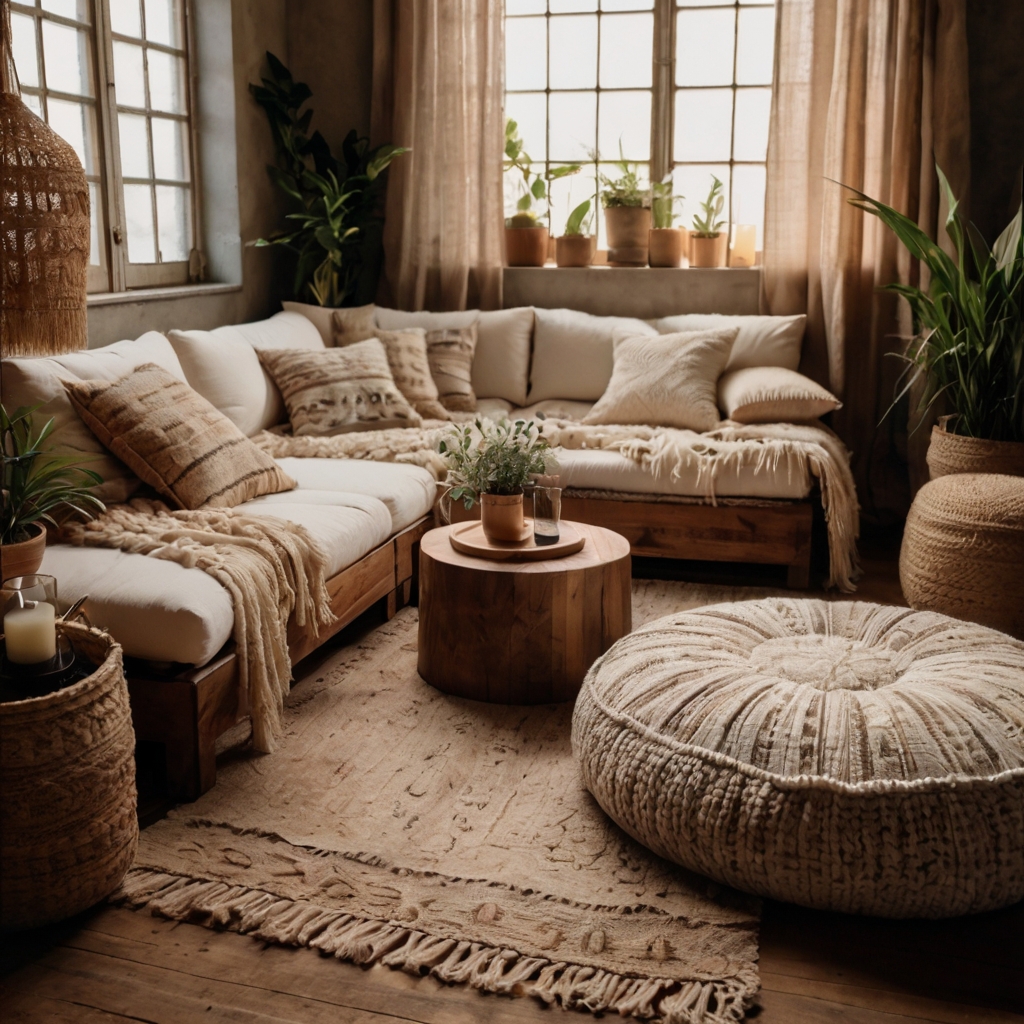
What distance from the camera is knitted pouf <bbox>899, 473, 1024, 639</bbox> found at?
299 centimetres

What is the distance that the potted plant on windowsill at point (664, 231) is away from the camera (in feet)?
15.3

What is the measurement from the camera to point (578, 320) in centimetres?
451

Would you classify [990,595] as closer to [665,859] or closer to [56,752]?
[665,859]

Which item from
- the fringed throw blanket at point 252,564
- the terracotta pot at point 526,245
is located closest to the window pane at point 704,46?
the terracotta pot at point 526,245

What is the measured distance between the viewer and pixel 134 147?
13.0 feet

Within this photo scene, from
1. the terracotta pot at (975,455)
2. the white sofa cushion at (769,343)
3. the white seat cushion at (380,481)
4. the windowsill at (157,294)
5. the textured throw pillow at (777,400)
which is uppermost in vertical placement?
the windowsill at (157,294)

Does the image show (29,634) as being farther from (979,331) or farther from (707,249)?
(707,249)

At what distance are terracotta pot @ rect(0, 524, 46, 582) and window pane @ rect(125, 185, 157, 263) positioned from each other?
6.67 ft

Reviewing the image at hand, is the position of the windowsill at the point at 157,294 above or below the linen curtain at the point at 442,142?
below

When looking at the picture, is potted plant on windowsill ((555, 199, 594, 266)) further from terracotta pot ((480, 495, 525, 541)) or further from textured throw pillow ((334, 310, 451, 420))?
terracotta pot ((480, 495, 525, 541))

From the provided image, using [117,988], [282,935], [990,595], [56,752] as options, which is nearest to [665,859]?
[282,935]

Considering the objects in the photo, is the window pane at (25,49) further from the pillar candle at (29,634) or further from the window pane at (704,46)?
the window pane at (704,46)

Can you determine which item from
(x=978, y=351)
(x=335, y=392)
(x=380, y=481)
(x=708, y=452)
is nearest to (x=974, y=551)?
(x=978, y=351)

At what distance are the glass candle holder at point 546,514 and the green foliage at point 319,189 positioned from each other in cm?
214
